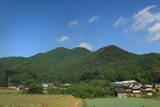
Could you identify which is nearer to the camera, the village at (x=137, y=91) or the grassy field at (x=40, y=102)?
the grassy field at (x=40, y=102)

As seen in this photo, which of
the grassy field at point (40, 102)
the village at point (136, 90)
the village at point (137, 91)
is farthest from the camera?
the village at point (136, 90)

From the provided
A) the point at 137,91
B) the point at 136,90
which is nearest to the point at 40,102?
the point at 137,91

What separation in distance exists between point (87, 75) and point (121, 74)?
1192 inches

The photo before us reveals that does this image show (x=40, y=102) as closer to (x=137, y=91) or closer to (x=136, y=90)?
(x=137, y=91)

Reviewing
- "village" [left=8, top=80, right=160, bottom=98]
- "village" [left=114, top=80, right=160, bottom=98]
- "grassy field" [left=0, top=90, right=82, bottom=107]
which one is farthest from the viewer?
"village" [left=8, top=80, right=160, bottom=98]

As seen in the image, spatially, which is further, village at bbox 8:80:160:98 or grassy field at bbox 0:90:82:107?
village at bbox 8:80:160:98

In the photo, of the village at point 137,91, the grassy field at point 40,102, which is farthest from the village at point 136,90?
the grassy field at point 40,102

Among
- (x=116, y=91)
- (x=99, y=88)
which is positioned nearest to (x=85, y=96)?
(x=99, y=88)

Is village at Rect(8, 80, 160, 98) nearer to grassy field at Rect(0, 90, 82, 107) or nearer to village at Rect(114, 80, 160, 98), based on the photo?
village at Rect(114, 80, 160, 98)

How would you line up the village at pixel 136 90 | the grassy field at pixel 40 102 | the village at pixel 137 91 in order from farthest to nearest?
A: the village at pixel 136 90
the village at pixel 137 91
the grassy field at pixel 40 102

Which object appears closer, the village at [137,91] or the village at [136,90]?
the village at [137,91]

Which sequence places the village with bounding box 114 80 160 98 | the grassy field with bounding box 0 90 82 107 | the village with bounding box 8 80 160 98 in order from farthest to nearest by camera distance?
the village with bounding box 8 80 160 98, the village with bounding box 114 80 160 98, the grassy field with bounding box 0 90 82 107

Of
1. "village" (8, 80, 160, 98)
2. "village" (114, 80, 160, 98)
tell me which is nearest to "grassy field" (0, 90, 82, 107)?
"village" (114, 80, 160, 98)

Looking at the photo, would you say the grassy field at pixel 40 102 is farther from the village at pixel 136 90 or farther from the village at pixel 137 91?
the village at pixel 136 90
